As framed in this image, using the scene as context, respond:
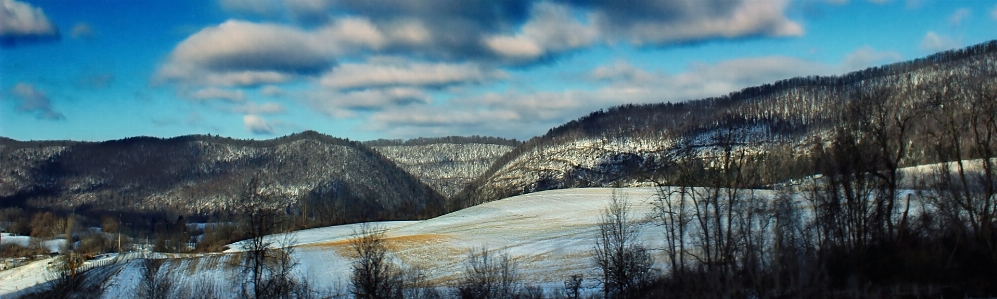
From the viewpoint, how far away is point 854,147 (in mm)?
40844

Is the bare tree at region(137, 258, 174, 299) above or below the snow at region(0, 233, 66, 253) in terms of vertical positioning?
below

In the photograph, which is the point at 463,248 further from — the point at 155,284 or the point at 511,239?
the point at 155,284

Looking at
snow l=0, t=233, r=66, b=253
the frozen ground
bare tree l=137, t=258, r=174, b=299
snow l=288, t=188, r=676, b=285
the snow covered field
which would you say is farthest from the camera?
snow l=0, t=233, r=66, b=253

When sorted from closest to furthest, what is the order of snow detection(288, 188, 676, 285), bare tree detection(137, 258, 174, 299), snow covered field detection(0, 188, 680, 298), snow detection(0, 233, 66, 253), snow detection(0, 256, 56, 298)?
bare tree detection(137, 258, 174, 299) → snow covered field detection(0, 188, 680, 298) → snow detection(288, 188, 676, 285) → snow detection(0, 256, 56, 298) → snow detection(0, 233, 66, 253)

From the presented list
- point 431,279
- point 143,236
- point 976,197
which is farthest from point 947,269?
point 143,236

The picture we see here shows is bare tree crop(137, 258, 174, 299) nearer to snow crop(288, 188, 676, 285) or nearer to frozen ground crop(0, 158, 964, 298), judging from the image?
frozen ground crop(0, 158, 964, 298)

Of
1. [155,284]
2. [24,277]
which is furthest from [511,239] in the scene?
[24,277]

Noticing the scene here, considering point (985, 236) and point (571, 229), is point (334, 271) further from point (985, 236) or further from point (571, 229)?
point (985, 236)

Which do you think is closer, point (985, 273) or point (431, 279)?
point (985, 273)

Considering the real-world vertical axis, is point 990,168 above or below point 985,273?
above

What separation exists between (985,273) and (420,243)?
46130 mm

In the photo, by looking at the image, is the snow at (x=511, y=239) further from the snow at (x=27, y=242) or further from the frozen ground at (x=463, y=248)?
the snow at (x=27, y=242)

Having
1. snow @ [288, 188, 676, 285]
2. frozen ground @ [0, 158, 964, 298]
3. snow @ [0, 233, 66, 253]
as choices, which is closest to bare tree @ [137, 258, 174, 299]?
frozen ground @ [0, 158, 964, 298]

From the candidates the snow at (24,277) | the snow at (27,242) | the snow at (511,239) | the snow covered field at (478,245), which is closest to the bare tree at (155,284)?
the snow covered field at (478,245)
